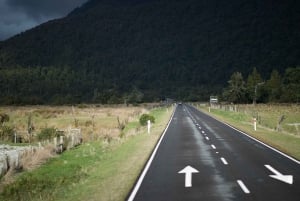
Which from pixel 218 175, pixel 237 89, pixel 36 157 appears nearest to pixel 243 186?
pixel 218 175

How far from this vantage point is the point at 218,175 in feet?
52.6

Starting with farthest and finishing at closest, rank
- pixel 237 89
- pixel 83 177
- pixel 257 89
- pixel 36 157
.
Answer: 1. pixel 237 89
2. pixel 257 89
3. pixel 36 157
4. pixel 83 177

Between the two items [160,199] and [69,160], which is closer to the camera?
[160,199]

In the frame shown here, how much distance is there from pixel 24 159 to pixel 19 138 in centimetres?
1485

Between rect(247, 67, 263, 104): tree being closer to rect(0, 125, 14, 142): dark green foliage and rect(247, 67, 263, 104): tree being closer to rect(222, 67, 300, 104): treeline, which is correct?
rect(222, 67, 300, 104): treeline

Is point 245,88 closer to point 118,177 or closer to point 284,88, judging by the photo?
point 284,88

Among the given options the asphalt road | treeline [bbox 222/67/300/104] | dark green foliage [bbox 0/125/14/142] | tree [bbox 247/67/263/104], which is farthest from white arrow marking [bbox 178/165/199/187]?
tree [bbox 247/67/263/104]

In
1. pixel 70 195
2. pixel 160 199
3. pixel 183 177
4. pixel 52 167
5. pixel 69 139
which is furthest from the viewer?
pixel 69 139

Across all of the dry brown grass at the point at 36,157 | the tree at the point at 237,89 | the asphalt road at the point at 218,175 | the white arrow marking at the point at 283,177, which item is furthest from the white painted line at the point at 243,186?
the tree at the point at 237,89

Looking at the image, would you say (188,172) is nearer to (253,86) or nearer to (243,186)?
(243,186)

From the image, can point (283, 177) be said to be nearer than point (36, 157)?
Yes

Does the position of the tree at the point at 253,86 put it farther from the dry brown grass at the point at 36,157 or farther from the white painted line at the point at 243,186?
the white painted line at the point at 243,186

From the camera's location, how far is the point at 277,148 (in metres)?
24.8

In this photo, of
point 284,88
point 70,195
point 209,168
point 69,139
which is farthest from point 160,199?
point 284,88
